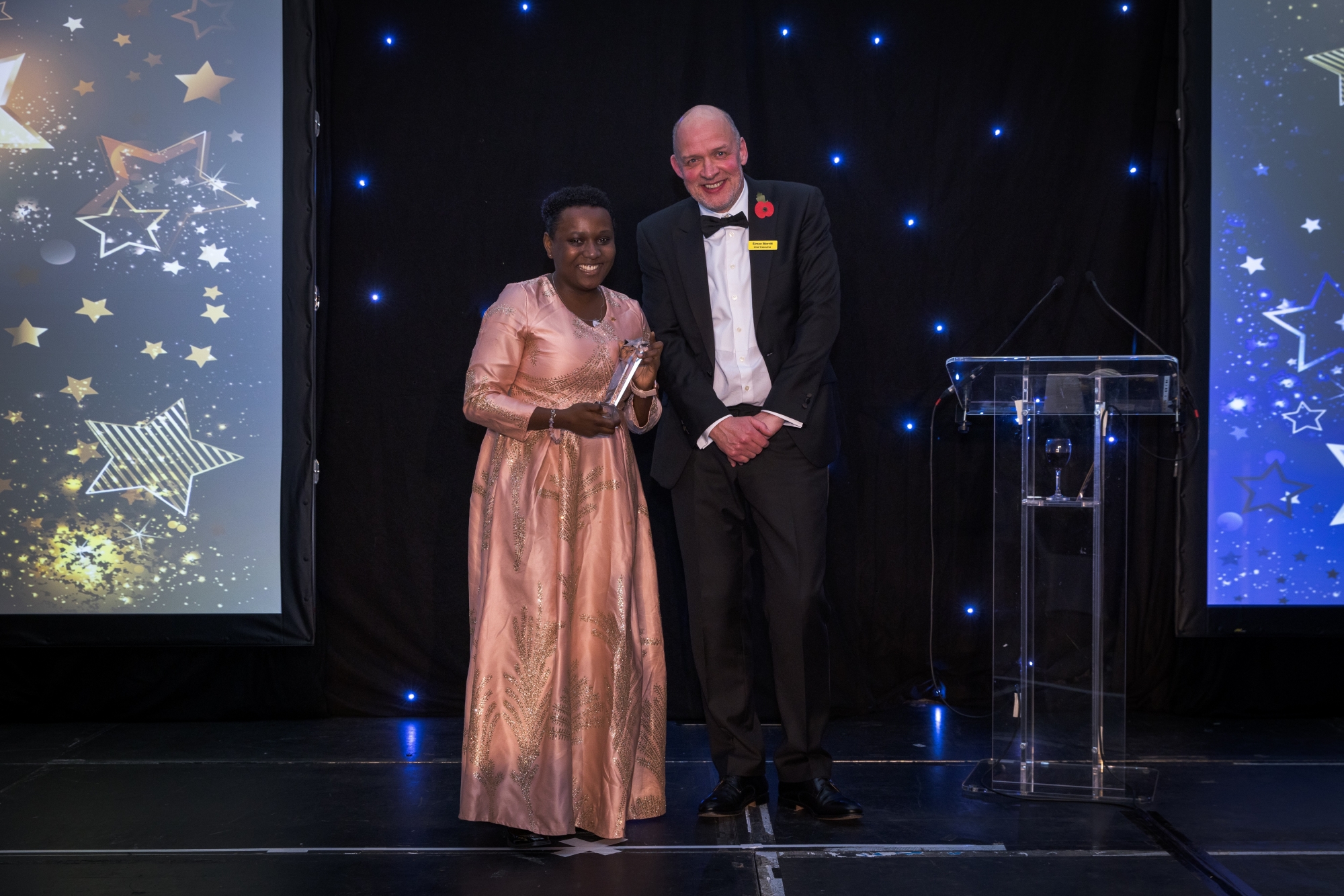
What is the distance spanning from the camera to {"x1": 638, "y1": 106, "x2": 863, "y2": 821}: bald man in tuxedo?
287cm

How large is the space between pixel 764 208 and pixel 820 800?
1526 millimetres

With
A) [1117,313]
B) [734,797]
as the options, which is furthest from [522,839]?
[1117,313]

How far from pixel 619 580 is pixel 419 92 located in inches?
81.4

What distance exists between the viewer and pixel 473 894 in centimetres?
239

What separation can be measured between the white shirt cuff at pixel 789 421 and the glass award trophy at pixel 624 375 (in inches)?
14.1

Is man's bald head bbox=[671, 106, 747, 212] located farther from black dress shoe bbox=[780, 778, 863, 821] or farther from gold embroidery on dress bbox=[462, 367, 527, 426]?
black dress shoe bbox=[780, 778, 863, 821]

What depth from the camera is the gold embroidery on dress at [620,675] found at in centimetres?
279

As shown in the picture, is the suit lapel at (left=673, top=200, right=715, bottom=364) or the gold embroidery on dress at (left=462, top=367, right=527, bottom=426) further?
the suit lapel at (left=673, top=200, right=715, bottom=364)

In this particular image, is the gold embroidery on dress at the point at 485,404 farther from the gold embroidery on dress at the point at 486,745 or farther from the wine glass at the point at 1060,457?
the wine glass at the point at 1060,457

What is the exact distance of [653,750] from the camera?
288cm

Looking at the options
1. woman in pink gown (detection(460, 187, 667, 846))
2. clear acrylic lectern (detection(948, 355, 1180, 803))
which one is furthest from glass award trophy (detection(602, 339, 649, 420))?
clear acrylic lectern (detection(948, 355, 1180, 803))

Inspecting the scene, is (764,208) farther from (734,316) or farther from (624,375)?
(624,375)

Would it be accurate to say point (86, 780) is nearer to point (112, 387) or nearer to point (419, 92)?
point (112, 387)

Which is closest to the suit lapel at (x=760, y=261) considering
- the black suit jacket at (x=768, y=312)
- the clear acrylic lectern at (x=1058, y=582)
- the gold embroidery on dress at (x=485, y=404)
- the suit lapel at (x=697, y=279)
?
the black suit jacket at (x=768, y=312)
